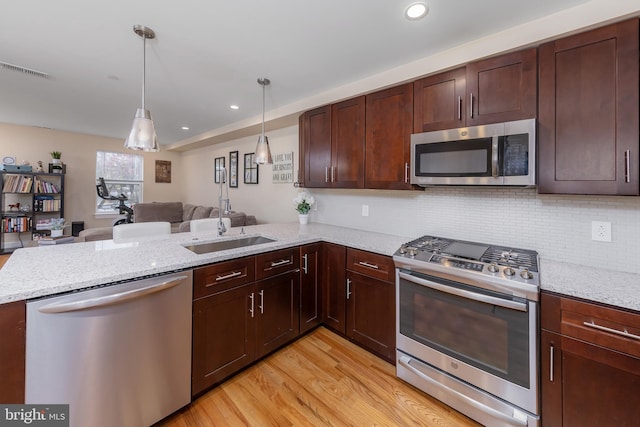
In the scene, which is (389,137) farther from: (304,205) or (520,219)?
(304,205)

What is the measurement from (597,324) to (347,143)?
6.95ft

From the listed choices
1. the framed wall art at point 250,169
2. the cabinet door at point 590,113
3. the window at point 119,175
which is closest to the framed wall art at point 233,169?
the framed wall art at point 250,169

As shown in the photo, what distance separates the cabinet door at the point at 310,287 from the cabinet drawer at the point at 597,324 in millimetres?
1615

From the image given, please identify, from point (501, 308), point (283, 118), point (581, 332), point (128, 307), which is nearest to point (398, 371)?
point (501, 308)

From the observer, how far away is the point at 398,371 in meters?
1.89

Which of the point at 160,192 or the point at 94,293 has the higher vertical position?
the point at 160,192

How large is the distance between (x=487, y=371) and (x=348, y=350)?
1084 mm

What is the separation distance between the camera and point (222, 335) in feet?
5.81

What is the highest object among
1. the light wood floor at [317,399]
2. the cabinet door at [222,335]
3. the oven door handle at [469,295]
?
the oven door handle at [469,295]

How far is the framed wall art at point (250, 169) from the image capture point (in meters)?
4.50

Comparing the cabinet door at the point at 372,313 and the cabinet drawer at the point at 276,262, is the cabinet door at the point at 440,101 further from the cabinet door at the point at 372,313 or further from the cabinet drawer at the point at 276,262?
the cabinet drawer at the point at 276,262

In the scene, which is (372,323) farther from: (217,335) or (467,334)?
(217,335)

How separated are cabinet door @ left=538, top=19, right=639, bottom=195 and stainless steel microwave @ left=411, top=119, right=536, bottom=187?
0.09 metres

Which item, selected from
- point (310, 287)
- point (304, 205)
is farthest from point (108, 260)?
point (304, 205)
